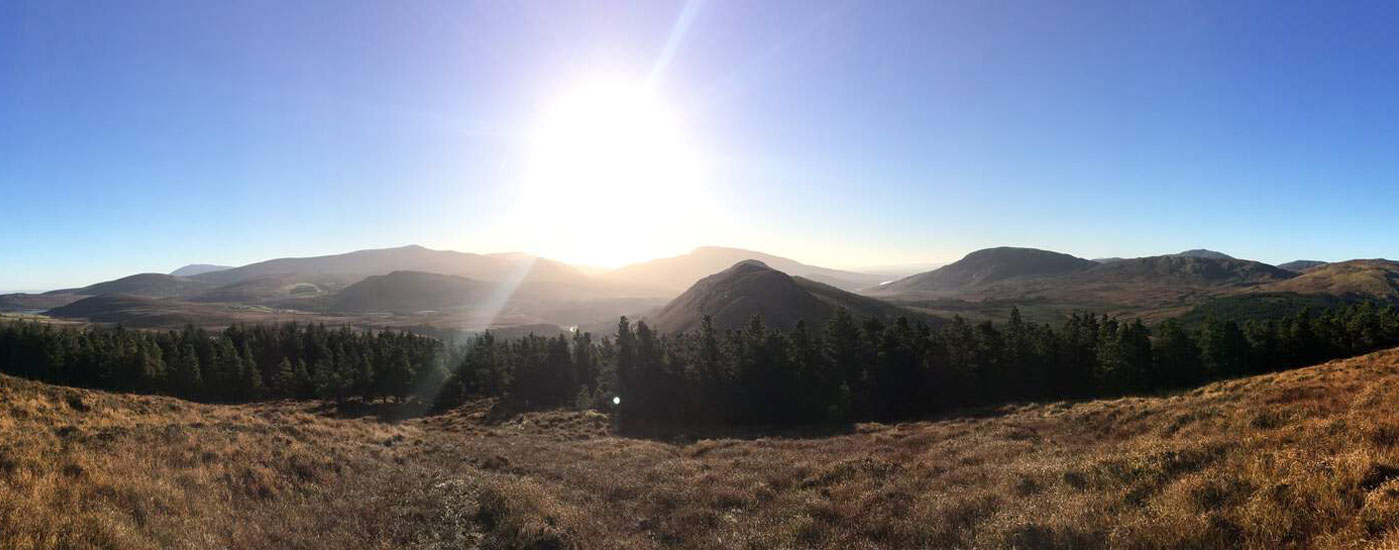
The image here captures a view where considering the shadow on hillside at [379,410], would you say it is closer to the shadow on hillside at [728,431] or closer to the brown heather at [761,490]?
the shadow on hillside at [728,431]

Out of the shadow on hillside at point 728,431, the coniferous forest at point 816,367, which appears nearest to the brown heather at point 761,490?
the shadow on hillside at point 728,431

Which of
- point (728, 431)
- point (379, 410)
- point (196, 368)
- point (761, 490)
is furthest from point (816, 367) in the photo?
point (196, 368)

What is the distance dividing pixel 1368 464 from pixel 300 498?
92.6 feet

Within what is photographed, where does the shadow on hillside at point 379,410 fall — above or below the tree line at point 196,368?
below

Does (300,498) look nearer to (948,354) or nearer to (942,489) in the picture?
(942,489)

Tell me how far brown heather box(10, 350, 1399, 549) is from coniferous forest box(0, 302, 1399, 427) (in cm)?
3304

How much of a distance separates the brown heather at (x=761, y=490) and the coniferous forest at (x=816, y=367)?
33.0 meters

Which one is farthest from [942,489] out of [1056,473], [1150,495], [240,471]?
[240,471]

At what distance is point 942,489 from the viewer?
59.9 feet

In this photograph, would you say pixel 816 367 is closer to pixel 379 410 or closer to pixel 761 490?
pixel 761 490

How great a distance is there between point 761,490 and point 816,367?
46162 millimetres

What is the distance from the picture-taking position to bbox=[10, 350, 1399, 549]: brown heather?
1116 cm

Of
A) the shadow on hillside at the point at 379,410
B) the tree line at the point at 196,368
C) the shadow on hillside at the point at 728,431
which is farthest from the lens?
the tree line at the point at 196,368

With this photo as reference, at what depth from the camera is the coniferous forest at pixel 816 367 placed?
61688mm
